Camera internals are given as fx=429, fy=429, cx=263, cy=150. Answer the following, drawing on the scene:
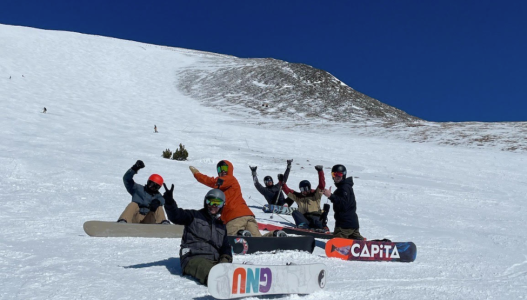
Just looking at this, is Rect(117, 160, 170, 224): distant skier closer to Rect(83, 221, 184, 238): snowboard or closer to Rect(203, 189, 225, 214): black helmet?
Rect(83, 221, 184, 238): snowboard

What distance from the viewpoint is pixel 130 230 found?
6770 mm

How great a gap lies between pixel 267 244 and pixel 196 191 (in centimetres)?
601

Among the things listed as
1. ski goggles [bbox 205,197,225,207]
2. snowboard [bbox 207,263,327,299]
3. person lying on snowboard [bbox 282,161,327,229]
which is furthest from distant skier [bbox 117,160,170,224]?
snowboard [bbox 207,263,327,299]

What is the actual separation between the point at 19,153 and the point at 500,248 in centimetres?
1374

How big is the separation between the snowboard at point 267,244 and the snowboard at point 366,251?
0.35 m

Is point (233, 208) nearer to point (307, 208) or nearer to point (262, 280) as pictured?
point (262, 280)

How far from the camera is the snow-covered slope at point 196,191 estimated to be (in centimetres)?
489

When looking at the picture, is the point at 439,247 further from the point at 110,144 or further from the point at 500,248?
the point at 110,144

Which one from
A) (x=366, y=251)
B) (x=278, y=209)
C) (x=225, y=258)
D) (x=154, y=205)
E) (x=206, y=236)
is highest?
(x=154, y=205)

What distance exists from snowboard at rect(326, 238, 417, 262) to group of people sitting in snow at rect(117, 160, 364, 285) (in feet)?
2.00

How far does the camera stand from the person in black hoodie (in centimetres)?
694

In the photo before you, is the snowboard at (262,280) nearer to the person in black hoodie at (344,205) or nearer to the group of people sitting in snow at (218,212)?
the group of people sitting in snow at (218,212)

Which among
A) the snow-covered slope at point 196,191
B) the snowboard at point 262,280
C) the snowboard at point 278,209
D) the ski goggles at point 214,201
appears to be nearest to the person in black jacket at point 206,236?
the ski goggles at point 214,201

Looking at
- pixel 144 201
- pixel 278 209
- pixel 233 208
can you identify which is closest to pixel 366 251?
pixel 233 208
